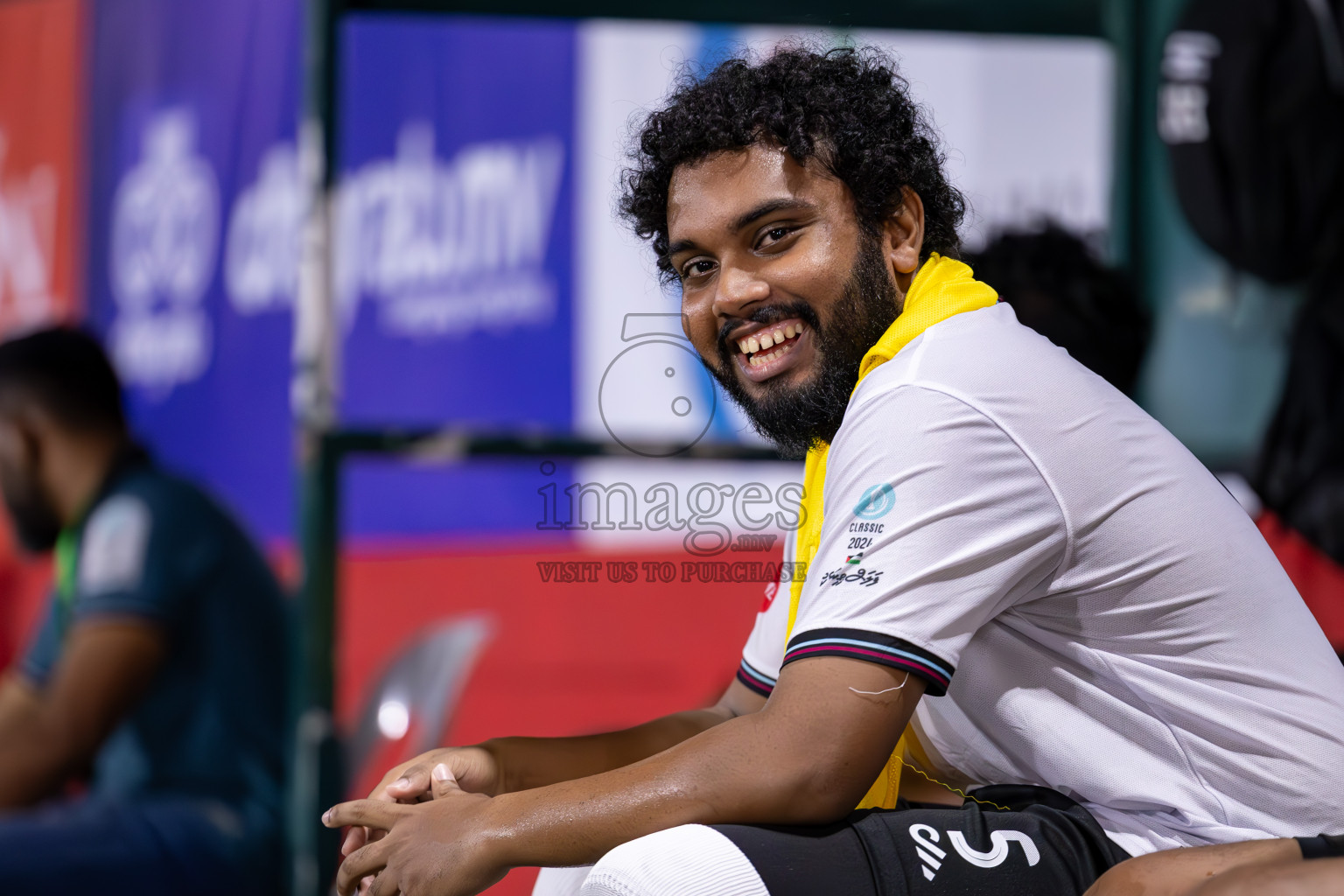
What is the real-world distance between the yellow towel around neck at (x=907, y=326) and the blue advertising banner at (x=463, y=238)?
1.36 meters

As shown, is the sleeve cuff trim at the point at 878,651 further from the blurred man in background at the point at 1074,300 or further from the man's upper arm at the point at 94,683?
the man's upper arm at the point at 94,683

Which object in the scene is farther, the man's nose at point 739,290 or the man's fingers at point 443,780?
the man's nose at point 739,290

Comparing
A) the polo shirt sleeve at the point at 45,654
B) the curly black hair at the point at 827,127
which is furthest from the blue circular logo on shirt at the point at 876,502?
the polo shirt sleeve at the point at 45,654

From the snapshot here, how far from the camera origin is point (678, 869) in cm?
112

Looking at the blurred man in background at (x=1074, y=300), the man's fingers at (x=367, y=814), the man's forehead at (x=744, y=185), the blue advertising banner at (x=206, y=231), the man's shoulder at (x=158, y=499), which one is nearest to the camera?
the man's fingers at (x=367, y=814)

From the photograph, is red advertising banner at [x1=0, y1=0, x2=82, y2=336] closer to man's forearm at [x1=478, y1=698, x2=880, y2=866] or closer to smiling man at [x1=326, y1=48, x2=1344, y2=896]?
smiling man at [x1=326, y1=48, x2=1344, y2=896]

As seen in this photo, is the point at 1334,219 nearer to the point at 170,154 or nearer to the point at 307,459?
the point at 307,459

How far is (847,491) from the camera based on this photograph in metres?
1.30

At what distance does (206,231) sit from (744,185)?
2726mm

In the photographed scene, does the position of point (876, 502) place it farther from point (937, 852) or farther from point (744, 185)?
point (744, 185)

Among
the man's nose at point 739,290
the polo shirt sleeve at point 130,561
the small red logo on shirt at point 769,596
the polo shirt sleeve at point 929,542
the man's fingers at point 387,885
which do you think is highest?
the man's nose at point 739,290

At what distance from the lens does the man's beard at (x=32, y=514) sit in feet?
10.1

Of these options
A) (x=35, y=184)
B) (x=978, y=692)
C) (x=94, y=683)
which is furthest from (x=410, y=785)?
(x=35, y=184)

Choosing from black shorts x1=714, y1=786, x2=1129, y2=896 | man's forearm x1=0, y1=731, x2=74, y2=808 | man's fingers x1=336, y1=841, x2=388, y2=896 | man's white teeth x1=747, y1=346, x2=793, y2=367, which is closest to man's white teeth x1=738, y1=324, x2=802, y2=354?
man's white teeth x1=747, y1=346, x2=793, y2=367
